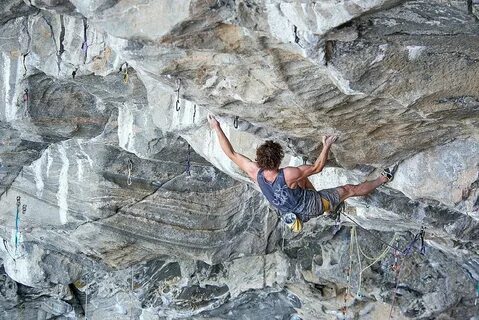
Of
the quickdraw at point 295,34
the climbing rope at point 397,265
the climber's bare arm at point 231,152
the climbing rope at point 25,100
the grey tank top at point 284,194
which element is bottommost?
the climbing rope at point 397,265

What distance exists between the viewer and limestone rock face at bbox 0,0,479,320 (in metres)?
3.26

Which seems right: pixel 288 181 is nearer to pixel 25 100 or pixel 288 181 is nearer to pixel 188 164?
pixel 188 164

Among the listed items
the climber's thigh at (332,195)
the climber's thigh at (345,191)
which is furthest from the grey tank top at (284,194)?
the climber's thigh at (345,191)

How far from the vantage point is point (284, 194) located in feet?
13.9

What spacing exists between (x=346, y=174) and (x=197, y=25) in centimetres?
212

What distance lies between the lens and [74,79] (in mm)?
5973

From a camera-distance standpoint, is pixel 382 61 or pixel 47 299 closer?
pixel 382 61

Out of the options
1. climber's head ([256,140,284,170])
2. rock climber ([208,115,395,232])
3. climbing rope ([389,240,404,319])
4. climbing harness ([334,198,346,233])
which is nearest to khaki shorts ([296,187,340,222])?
rock climber ([208,115,395,232])

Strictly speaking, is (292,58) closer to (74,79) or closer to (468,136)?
(468,136)

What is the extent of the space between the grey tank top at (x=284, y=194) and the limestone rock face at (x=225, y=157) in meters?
0.34

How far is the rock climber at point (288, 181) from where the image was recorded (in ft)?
13.6

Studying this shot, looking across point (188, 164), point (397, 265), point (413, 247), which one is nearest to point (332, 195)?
point (413, 247)

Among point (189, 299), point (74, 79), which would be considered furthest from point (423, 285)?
point (74, 79)

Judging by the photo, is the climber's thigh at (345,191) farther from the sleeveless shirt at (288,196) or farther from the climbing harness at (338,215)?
the climbing harness at (338,215)
